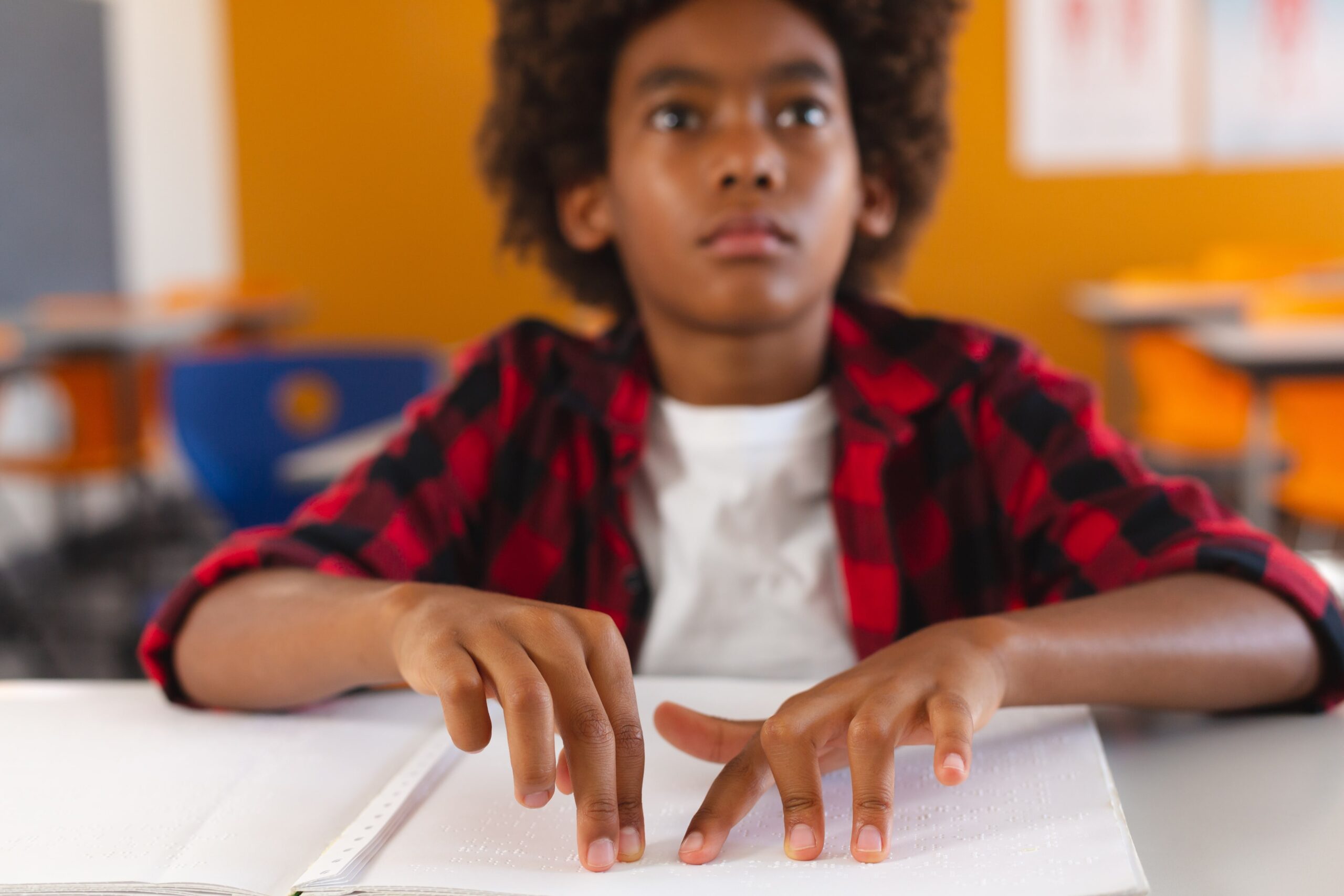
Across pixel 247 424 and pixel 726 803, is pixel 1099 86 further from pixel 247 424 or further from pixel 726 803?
pixel 726 803

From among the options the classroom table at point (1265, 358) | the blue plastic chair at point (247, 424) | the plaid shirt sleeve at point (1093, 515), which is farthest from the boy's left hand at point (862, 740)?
the classroom table at point (1265, 358)

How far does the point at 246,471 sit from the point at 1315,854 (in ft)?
5.24

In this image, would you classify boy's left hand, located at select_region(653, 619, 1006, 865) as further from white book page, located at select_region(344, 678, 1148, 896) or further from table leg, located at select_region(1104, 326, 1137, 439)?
table leg, located at select_region(1104, 326, 1137, 439)

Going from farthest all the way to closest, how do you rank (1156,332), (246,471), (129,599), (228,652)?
(1156,332) < (129,599) < (246,471) < (228,652)

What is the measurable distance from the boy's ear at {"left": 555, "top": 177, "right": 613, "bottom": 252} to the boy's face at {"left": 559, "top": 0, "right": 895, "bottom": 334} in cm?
9

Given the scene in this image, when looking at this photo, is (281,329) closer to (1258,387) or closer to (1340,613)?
(1258,387)

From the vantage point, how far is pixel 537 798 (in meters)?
0.55

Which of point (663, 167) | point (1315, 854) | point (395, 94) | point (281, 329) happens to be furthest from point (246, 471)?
point (395, 94)

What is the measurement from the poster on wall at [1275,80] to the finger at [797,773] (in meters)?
5.24

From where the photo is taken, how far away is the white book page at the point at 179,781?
1.74 ft

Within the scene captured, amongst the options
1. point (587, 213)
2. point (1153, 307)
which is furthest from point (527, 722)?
point (1153, 307)

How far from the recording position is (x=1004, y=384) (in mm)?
977

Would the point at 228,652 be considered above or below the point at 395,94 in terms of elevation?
below

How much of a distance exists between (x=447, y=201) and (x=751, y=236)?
4.91m
